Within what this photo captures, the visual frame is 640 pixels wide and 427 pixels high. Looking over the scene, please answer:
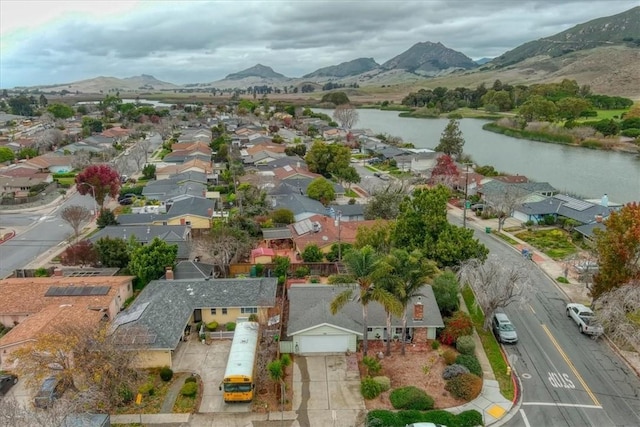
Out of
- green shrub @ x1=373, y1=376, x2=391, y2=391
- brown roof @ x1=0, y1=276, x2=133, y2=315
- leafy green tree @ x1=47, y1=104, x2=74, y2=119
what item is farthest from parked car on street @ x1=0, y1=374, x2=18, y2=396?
leafy green tree @ x1=47, y1=104, x2=74, y2=119

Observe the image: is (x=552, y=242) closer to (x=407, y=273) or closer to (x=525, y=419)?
(x=407, y=273)

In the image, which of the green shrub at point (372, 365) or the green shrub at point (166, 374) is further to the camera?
the green shrub at point (372, 365)

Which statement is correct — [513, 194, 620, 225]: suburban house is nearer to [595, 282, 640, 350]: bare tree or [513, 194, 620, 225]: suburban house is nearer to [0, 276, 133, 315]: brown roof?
[595, 282, 640, 350]: bare tree

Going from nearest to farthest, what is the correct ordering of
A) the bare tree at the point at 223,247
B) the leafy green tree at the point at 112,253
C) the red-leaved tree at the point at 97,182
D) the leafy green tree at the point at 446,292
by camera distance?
1. the leafy green tree at the point at 446,292
2. the bare tree at the point at 223,247
3. the leafy green tree at the point at 112,253
4. the red-leaved tree at the point at 97,182

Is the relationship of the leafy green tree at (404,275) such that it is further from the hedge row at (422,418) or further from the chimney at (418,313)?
the hedge row at (422,418)

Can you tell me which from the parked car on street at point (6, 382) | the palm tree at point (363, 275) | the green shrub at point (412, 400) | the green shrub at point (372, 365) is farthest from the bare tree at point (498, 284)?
the parked car on street at point (6, 382)

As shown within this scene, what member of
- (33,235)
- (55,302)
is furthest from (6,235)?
(55,302)
